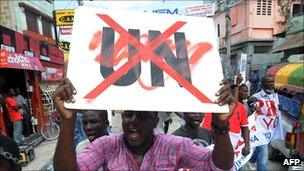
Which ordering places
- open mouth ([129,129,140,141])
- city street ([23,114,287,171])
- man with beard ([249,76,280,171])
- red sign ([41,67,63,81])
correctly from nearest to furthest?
open mouth ([129,129,140,141])
man with beard ([249,76,280,171])
city street ([23,114,287,171])
red sign ([41,67,63,81])

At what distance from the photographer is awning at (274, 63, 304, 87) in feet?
19.6

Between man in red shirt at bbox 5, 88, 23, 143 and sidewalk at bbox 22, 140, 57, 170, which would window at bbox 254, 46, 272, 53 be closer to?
sidewalk at bbox 22, 140, 57, 170

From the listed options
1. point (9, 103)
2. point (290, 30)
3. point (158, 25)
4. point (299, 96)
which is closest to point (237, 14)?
point (290, 30)

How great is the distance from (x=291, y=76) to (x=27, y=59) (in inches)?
301

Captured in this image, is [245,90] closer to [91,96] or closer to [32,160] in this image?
[91,96]

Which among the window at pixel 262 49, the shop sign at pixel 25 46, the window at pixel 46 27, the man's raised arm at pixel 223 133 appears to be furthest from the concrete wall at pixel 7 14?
the window at pixel 262 49

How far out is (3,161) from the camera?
2.03 metres

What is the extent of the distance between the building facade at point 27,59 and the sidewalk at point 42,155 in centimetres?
103

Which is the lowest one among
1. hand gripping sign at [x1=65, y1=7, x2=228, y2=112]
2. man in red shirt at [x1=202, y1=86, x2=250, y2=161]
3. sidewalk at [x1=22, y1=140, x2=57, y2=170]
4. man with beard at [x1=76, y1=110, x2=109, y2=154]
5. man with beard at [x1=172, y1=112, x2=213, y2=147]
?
sidewalk at [x1=22, y1=140, x2=57, y2=170]

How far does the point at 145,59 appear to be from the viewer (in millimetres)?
1964

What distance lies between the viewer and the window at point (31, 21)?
18381mm

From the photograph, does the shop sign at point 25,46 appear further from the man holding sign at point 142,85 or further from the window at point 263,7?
the window at point 263,7

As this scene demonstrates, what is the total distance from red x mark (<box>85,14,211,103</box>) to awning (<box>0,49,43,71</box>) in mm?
8004

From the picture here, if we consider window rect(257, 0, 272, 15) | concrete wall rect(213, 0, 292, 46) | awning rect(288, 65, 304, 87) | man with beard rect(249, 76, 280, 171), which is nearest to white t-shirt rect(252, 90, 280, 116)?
man with beard rect(249, 76, 280, 171)
